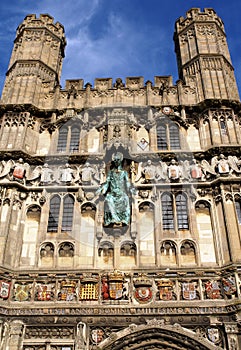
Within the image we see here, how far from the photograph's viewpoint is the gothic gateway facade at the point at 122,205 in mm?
12875

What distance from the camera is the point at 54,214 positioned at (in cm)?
1579

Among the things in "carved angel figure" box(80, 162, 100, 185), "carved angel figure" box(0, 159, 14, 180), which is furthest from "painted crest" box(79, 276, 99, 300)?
"carved angel figure" box(0, 159, 14, 180)

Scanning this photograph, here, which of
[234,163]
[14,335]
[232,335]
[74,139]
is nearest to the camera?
[232,335]

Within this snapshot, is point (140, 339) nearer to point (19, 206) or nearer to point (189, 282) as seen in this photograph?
point (189, 282)

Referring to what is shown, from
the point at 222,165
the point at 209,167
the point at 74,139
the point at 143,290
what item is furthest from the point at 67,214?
the point at 222,165

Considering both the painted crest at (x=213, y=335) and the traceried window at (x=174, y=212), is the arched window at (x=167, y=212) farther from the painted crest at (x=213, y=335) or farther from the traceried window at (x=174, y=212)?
the painted crest at (x=213, y=335)

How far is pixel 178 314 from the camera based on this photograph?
507 inches

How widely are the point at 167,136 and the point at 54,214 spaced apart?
634 centimetres

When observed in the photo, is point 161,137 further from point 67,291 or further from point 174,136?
point 67,291

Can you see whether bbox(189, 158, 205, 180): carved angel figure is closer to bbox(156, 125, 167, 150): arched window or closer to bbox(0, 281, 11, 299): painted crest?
bbox(156, 125, 167, 150): arched window

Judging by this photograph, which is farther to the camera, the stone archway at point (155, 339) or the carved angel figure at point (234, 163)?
the carved angel figure at point (234, 163)

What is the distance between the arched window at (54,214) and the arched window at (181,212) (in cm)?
482

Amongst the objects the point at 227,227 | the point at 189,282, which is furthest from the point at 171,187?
the point at 189,282

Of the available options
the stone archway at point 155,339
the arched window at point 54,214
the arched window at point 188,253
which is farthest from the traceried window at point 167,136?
the stone archway at point 155,339
